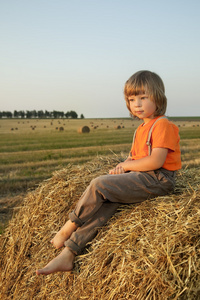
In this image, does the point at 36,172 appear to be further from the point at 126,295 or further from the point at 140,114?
the point at 126,295

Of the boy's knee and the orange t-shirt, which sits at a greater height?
the orange t-shirt

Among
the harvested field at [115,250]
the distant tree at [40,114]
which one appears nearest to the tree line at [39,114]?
the distant tree at [40,114]

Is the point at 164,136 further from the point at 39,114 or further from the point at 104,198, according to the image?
the point at 39,114

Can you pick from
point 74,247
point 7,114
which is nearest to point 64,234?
point 74,247

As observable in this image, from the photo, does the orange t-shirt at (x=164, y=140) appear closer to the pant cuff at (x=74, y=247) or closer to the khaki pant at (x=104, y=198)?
the khaki pant at (x=104, y=198)

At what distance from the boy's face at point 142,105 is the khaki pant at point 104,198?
595 millimetres

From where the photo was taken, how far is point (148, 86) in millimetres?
2916

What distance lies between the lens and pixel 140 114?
10.0 feet

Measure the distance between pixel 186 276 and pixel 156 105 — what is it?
1.56 m

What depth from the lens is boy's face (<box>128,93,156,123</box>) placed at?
2.98 m

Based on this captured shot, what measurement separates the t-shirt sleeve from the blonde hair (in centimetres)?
19

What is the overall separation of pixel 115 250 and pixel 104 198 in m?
0.52

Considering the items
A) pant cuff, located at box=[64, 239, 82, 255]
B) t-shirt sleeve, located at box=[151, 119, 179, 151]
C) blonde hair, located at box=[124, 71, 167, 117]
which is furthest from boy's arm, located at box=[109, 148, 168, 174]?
pant cuff, located at box=[64, 239, 82, 255]

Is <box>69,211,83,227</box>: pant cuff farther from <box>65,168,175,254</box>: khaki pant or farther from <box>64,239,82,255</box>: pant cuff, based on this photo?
<box>64,239,82,255</box>: pant cuff
